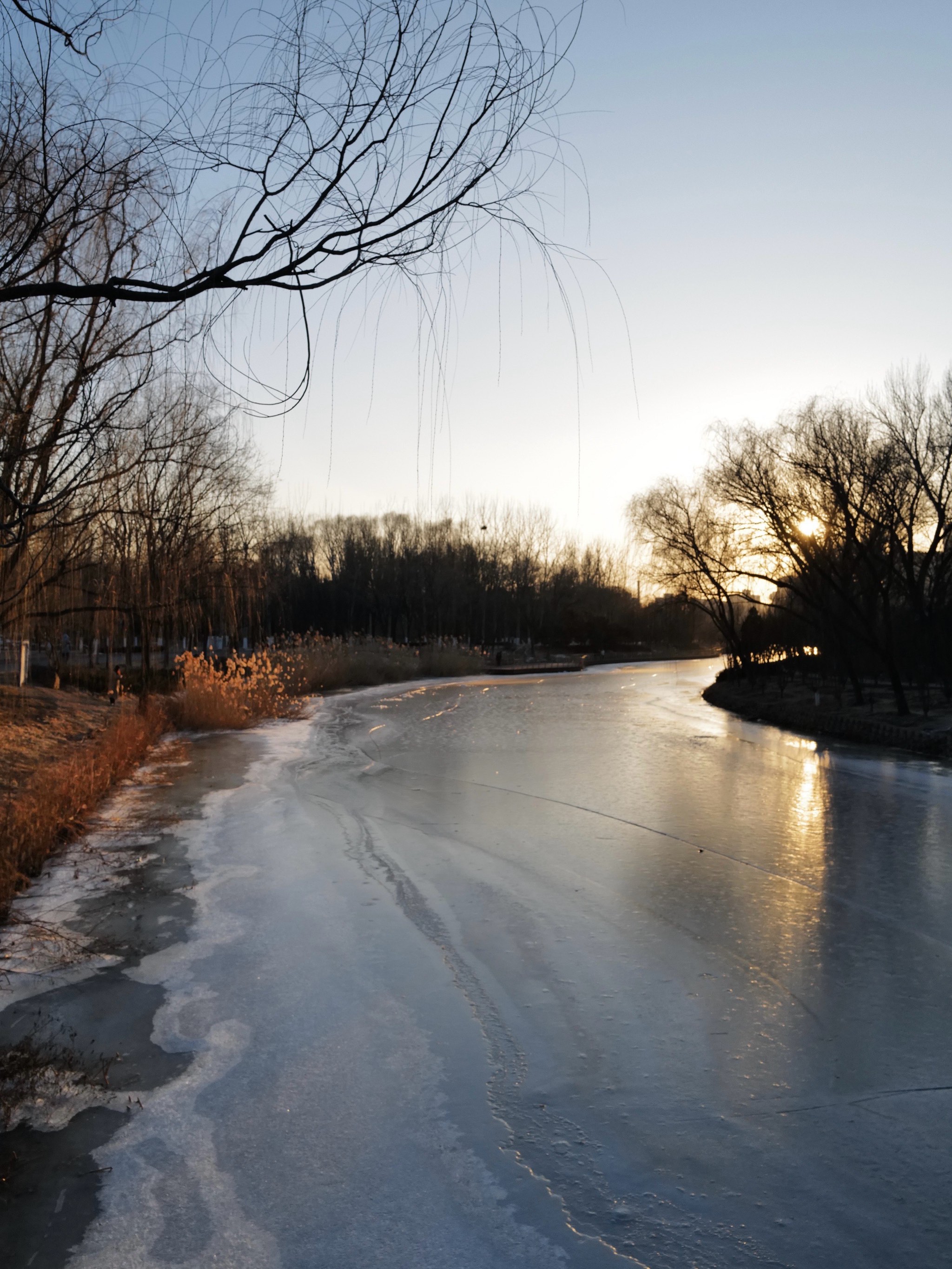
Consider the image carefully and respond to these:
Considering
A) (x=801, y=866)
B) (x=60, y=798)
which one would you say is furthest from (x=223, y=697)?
(x=801, y=866)

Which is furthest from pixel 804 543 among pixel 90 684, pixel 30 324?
pixel 30 324

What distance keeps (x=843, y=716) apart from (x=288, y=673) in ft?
48.4

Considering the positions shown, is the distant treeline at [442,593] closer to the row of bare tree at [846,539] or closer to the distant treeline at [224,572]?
the distant treeline at [224,572]

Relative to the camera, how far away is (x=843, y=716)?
909 inches

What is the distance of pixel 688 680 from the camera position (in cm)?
4597

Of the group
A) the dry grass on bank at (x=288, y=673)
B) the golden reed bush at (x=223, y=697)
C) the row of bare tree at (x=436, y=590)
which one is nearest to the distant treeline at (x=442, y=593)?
the row of bare tree at (x=436, y=590)

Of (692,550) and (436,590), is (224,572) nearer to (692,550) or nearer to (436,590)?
(692,550)

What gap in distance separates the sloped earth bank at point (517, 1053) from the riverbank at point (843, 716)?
29.2 ft

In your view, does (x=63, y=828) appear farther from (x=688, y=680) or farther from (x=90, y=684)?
(x=688, y=680)

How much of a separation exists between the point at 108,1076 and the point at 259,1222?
4.50ft

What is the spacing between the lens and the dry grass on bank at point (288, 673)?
1947cm

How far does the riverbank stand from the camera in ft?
61.2

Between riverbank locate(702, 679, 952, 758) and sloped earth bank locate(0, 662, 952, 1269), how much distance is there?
350 inches

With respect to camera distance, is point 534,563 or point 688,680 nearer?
point 688,680
